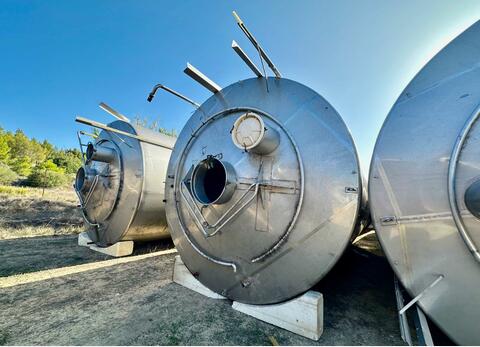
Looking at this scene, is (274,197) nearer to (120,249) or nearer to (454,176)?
(454,176)

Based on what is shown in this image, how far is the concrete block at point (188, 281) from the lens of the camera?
2702 mm

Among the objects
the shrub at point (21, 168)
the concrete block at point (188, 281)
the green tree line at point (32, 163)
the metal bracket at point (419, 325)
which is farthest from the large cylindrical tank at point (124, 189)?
the shrub at point (21, 168)

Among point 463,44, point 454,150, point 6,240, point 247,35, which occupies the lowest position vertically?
A: point 6,240

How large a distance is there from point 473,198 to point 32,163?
5168cm

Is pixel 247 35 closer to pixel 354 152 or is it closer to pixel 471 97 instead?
pixel 354 152

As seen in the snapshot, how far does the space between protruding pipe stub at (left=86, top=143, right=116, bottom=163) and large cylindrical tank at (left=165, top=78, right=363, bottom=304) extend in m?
2.61

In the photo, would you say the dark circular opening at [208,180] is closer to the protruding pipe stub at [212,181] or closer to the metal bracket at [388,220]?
the protruding pipe stub at [212,181]

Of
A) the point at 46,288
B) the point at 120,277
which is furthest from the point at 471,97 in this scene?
the point at 46,288

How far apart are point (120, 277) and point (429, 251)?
149 inches

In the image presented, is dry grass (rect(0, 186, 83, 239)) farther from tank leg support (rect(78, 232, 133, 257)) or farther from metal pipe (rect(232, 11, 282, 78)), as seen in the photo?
metal pipe (rect(232, 11, 282, 78))

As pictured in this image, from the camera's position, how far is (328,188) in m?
2.06

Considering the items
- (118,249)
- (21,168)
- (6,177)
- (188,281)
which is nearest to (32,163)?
(21,168)

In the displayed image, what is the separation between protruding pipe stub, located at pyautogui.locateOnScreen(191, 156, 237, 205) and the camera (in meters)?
2.31

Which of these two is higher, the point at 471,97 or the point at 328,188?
the point at 471,97
